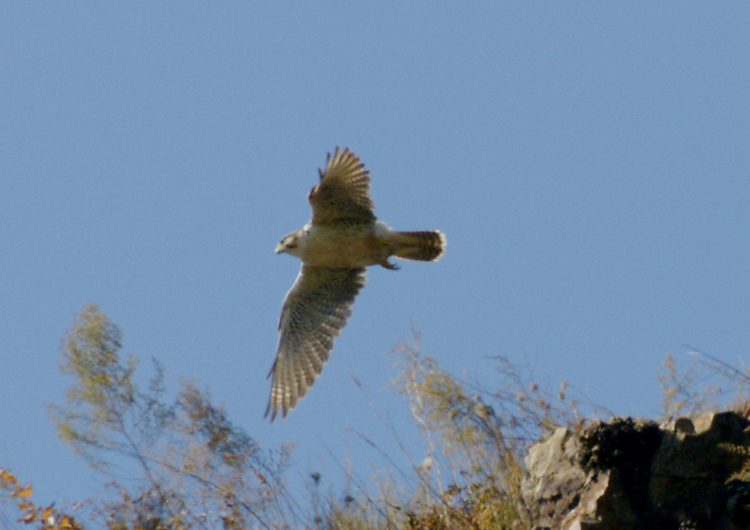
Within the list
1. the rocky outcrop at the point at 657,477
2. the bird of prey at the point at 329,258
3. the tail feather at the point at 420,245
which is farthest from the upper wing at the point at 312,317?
the rocky outcrop at the point at 657,477

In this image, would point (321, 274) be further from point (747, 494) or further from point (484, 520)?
point (747, 494)

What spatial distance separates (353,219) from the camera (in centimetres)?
746

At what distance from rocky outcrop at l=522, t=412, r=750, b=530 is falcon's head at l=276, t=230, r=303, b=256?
3603 mm

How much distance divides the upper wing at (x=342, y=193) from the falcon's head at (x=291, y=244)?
0.78ft

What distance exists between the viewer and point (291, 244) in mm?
7660

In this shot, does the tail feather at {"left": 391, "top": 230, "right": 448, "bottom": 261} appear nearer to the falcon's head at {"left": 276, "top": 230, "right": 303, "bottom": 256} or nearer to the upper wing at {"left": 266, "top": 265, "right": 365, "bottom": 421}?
the upper wing at {"left": 266, "top": 265, "right": 365, "bottom": 421}

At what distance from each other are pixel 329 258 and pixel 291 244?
315 millimetres

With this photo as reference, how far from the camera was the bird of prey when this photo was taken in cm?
726

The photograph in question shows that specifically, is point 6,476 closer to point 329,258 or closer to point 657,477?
point 657,477

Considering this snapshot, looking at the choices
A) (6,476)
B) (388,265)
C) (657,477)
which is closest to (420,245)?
(388,265)

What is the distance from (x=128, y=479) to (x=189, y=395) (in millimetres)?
580

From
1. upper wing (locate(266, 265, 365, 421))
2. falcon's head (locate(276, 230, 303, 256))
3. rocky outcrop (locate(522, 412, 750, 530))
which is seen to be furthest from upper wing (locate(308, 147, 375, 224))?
rocky outcrop (locate(522, 412, 750, 530))

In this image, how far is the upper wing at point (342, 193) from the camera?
7113mm

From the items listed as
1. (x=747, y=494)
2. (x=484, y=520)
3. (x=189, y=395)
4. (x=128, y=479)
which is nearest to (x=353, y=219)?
(x=189, y=395)
